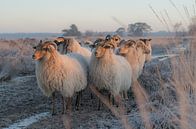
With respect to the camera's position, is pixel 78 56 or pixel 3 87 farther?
pixel 3 87

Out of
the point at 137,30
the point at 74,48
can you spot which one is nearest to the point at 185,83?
the point at 137,30

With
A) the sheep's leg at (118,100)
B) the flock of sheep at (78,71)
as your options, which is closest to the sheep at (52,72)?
the flock of sheep at (78,71)

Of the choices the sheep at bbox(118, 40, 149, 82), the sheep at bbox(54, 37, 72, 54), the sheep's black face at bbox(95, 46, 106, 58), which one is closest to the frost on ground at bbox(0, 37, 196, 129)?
the sheep at bbox(118, 40, 149, 82)

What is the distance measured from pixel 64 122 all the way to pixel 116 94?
265 centimetres

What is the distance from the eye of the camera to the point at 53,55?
1052 centimetres

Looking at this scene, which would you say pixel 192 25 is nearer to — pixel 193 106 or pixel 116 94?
pixel 193 106

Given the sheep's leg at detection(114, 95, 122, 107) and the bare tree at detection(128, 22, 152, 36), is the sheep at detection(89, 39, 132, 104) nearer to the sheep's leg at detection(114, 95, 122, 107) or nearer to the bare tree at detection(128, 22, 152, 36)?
the sheep's leg at detection(114, 95, 122, 107)

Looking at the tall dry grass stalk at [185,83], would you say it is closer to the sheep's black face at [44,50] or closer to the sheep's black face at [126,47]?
the sheep's black face at [44,50]

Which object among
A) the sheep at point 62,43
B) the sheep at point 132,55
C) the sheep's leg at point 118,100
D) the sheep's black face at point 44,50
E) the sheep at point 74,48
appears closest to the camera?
the sheep's black face at point 44,50

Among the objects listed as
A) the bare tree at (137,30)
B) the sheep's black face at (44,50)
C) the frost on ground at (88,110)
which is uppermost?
the bare tree at (137,30)

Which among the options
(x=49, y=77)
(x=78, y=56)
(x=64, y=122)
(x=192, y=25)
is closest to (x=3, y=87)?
(x=78, y=56)

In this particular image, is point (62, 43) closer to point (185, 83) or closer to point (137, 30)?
point (137, 30)

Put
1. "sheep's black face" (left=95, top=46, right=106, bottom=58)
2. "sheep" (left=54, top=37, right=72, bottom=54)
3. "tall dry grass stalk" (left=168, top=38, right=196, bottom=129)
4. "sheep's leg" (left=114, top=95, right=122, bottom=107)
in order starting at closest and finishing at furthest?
"tall dry grass stalk" (left=168, top=38, right=196, bottom=129) → "sheep's black face" (left=95, top=46, right=106, bottom=58) → "sheep's leg" (left=114, top=95, right=122, bottom=107) → "sheep" (left=54, top=37, right=72, bottom=54)

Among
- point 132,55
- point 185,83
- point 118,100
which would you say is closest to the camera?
point 185,83
